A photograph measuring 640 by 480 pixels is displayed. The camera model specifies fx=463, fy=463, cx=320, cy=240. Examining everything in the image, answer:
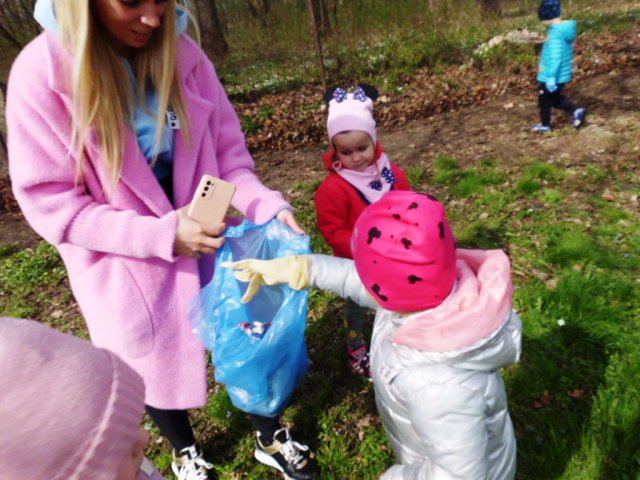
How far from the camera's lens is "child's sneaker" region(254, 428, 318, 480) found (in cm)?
216

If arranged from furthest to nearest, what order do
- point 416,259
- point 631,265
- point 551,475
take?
point 631,265 → point 551,475 → point 416,259

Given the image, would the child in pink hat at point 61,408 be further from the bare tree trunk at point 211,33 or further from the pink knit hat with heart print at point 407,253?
the bare tree trunk at point 211,33

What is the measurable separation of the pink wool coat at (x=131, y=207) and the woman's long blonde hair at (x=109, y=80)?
36 millimetres

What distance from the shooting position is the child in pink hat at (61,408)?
2.34ft

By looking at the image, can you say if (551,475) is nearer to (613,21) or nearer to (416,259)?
(416,259)

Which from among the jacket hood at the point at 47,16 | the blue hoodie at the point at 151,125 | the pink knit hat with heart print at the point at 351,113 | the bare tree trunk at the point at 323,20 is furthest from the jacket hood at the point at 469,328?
the bare tree trunk at the point at 323,20

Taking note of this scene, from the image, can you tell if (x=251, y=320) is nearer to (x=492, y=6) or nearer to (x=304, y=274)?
(x=304, y=274)

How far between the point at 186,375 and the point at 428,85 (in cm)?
727

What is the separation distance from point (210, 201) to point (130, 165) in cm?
27

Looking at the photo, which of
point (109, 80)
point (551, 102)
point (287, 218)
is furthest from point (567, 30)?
point (109, 80)

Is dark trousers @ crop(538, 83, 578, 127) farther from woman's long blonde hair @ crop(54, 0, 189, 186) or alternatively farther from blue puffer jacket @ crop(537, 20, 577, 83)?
woman's long blonde hair @ crop(54, 0, 189, 186)

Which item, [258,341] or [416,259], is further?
[258,341]

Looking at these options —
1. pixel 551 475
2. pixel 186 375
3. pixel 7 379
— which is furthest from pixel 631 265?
pixel 7 379

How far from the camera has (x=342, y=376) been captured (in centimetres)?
273
